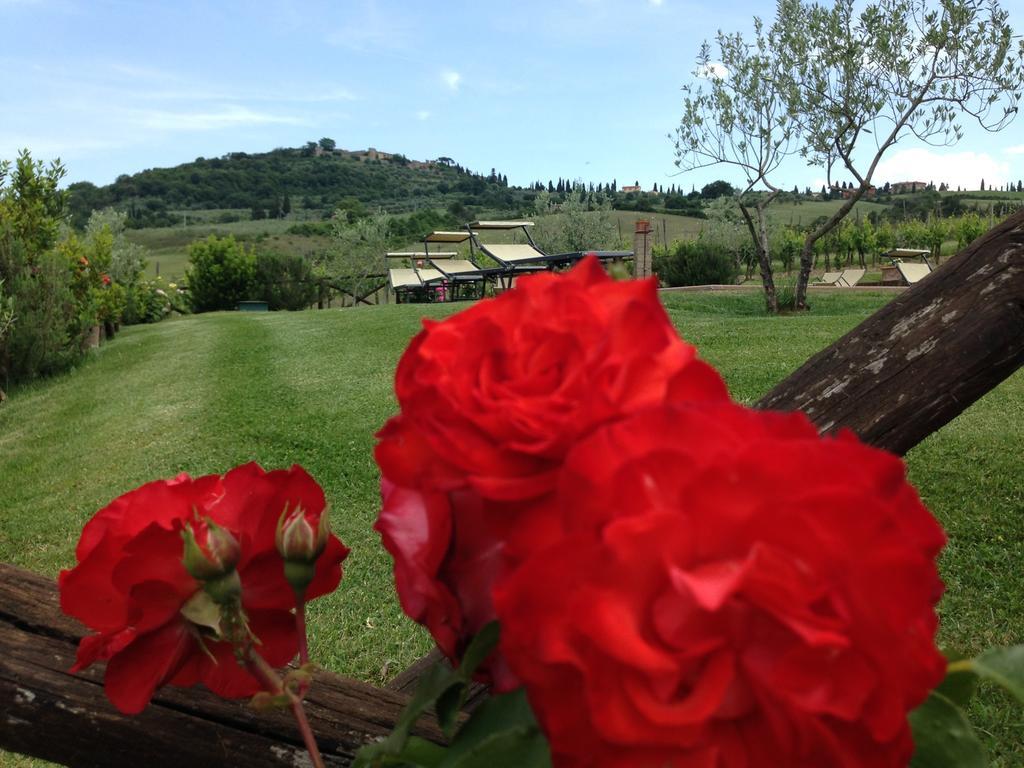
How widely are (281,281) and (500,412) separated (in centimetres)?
1962

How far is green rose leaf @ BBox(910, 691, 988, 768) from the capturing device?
328mm

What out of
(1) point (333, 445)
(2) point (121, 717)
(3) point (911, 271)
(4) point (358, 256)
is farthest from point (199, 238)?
(2) point (121, 717)

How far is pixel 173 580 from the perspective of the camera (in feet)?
1.27

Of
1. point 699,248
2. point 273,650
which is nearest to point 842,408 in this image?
point 273,650

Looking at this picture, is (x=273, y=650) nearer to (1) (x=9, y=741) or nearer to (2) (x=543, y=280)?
(2) (x=543, y=280)

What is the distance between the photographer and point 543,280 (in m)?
0.33

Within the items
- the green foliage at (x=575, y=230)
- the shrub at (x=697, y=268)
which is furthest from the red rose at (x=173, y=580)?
the green foliage at (x=575, y=230)

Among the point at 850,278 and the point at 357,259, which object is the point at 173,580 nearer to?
the point at 850,278

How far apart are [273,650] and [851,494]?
0.32 m

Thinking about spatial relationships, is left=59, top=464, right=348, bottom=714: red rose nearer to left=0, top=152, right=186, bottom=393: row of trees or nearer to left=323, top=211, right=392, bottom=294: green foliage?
left=0, top=152, right=186, bottom=393: row of trees

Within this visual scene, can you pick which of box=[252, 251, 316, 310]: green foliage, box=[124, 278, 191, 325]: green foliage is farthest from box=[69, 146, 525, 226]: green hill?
box=[124, 278, 191, 325]: green foliage

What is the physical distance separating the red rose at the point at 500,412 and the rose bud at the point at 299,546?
66mm

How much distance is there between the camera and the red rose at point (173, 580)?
39cm

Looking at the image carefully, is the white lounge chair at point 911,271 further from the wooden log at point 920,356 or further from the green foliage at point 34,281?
the wooden log at point 920,356
